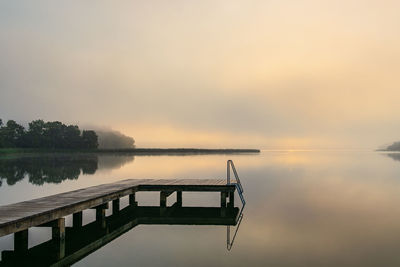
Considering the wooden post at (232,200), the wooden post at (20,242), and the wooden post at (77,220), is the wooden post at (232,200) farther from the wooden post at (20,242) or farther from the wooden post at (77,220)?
the wooden post at (20,242)

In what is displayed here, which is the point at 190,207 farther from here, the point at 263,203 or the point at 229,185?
the point at 263,203

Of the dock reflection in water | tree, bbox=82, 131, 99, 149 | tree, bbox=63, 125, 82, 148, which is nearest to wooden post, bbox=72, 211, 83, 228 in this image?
the dock reflection in water

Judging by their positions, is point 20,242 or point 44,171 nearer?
point 20,242

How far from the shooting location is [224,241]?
15.0 meters

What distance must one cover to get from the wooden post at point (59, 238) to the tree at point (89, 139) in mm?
124085

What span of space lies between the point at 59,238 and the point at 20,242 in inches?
49.5

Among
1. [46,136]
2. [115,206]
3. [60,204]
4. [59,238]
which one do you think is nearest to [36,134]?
[46,136]

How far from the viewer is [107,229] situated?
54.7ft

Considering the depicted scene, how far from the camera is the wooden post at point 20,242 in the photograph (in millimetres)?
13000

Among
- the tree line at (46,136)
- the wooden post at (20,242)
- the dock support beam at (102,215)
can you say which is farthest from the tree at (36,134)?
the wooden post at (20,242)

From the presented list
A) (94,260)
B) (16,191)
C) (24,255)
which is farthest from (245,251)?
(16,191)

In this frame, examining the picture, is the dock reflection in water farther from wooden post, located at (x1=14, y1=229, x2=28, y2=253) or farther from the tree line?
the tree line

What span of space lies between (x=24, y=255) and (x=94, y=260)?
2.27 meters

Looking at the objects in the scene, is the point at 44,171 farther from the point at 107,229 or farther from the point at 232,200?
the point at 107,229
